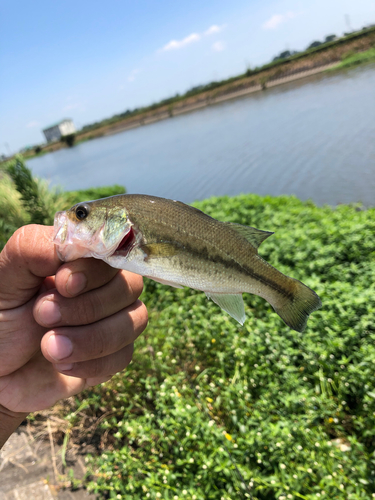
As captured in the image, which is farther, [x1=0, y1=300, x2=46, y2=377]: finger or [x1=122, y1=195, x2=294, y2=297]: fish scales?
[x1=0, y1=300, x2=46, y2=377]: finger

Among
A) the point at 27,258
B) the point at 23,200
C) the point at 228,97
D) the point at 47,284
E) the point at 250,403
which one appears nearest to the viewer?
the point at 27,258

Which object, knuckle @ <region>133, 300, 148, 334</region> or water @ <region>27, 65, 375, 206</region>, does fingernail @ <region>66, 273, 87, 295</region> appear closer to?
knuckle @ <region>133, 300, 148, 334</region>

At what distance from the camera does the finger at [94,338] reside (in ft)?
5.38

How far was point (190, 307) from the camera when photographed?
5039 millimetres

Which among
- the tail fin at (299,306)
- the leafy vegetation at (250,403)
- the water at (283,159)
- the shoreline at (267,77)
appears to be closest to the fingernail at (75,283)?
the tail fin at (299,306)

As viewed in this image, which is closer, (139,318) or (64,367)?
(64,367)

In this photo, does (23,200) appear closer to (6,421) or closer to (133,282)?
(6,421)

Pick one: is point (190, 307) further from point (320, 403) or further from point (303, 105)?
point (303, 105)

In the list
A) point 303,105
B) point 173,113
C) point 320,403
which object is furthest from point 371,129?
point 173,113

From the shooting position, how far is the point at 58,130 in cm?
14488

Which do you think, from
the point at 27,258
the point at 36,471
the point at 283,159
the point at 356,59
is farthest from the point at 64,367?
the point at 356,59

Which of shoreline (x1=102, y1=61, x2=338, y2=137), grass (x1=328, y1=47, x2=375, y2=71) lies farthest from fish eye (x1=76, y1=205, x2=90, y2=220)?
shoreline (x1=102, y1=61, x2=338, y2=137)

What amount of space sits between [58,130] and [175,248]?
163576mm

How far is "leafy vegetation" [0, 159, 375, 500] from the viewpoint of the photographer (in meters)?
2.71
